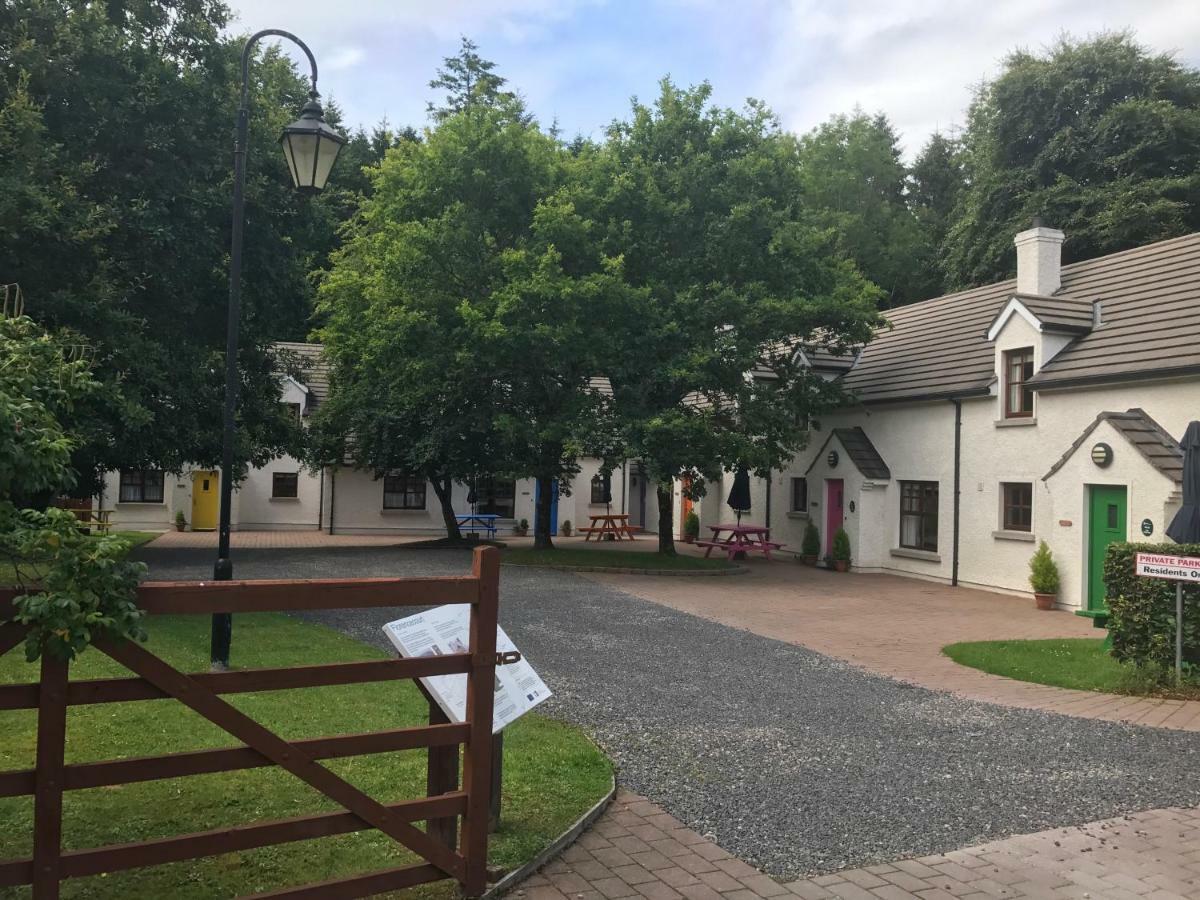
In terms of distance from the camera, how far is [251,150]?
1529 cm

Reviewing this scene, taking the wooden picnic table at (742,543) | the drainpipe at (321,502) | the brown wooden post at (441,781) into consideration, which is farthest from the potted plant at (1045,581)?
the drainpipe at (321,502)

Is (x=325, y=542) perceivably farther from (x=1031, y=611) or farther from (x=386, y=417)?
(x=1031, y=611)

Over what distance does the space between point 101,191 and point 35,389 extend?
11.5 m

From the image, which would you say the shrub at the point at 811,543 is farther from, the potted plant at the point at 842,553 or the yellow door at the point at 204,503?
the yellow door at the point at 204,503

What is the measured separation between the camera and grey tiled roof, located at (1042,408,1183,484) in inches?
600

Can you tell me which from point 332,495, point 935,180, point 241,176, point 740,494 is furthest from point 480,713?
point 935,180

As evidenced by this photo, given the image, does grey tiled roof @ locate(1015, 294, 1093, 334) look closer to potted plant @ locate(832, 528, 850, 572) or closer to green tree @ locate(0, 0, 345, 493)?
potted plant @ locate(832, 528, 850, 572)

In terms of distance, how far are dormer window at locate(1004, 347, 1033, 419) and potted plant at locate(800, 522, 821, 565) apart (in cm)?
650

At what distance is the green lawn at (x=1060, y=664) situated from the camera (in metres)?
9.85

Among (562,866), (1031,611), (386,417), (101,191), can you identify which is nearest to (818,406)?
(1031,611)

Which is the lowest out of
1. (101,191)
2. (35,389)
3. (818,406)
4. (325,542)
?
(325,542)

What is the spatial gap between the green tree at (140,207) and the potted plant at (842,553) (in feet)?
45.6

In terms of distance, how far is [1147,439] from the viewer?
15.8 metres

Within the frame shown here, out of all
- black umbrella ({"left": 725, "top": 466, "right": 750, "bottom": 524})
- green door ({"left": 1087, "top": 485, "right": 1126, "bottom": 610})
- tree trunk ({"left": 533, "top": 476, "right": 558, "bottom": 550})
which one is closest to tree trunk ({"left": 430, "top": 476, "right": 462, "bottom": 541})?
tree trunk ({"left": 533, "top": 476, "right": 558, "bottom": 550})
